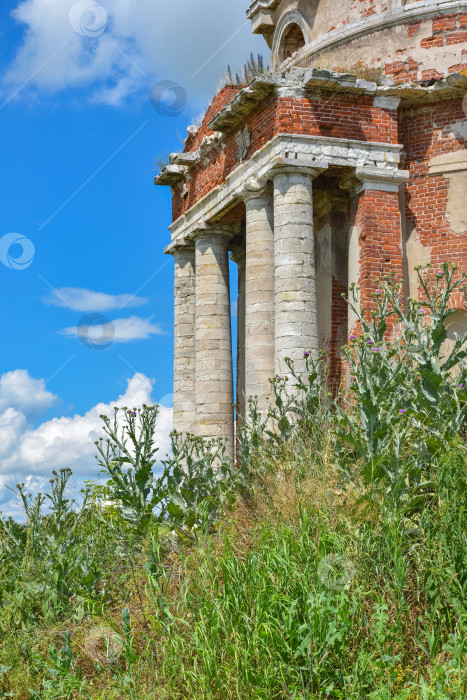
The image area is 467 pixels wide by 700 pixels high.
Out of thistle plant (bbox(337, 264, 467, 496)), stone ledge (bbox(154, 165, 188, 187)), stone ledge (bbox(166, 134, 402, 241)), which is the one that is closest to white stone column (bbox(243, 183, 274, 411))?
stone ledge (bbox(166, 134, 402, 241))

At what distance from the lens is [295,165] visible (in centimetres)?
1434

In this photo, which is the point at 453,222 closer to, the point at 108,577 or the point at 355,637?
the point at 108,577

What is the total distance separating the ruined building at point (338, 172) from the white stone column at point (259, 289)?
0.7 inches

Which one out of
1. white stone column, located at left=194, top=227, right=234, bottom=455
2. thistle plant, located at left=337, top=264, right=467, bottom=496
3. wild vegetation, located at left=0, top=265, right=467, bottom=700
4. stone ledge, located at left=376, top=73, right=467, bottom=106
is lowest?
wild vegetation, located at left=0, top=265, right=467, bottom=700

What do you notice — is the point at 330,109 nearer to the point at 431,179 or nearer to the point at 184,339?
the point at 431,179

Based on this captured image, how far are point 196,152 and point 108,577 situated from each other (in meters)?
11.7

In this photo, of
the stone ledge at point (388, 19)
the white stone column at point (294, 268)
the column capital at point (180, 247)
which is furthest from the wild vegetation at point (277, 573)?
the column capital at point (180, 247)

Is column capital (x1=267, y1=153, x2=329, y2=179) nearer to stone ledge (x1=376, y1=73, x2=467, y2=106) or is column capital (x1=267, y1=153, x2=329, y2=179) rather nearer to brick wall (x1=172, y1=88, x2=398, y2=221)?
brick wall (x1=172, y1=88, x2=398, y2=221)

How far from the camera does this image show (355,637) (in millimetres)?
5988

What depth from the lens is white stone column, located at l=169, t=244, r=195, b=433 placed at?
19.0 m

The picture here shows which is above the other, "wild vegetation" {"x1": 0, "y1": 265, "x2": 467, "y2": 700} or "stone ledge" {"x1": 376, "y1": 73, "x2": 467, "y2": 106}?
"stone ledge" {"x1": 376, "y1": 73, "x2": 467, "y2": 106}

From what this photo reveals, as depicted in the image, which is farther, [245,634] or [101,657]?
[101,657]

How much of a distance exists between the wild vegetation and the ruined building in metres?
5.24

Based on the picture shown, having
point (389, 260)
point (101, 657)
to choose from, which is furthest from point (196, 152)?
point (101, 657)
